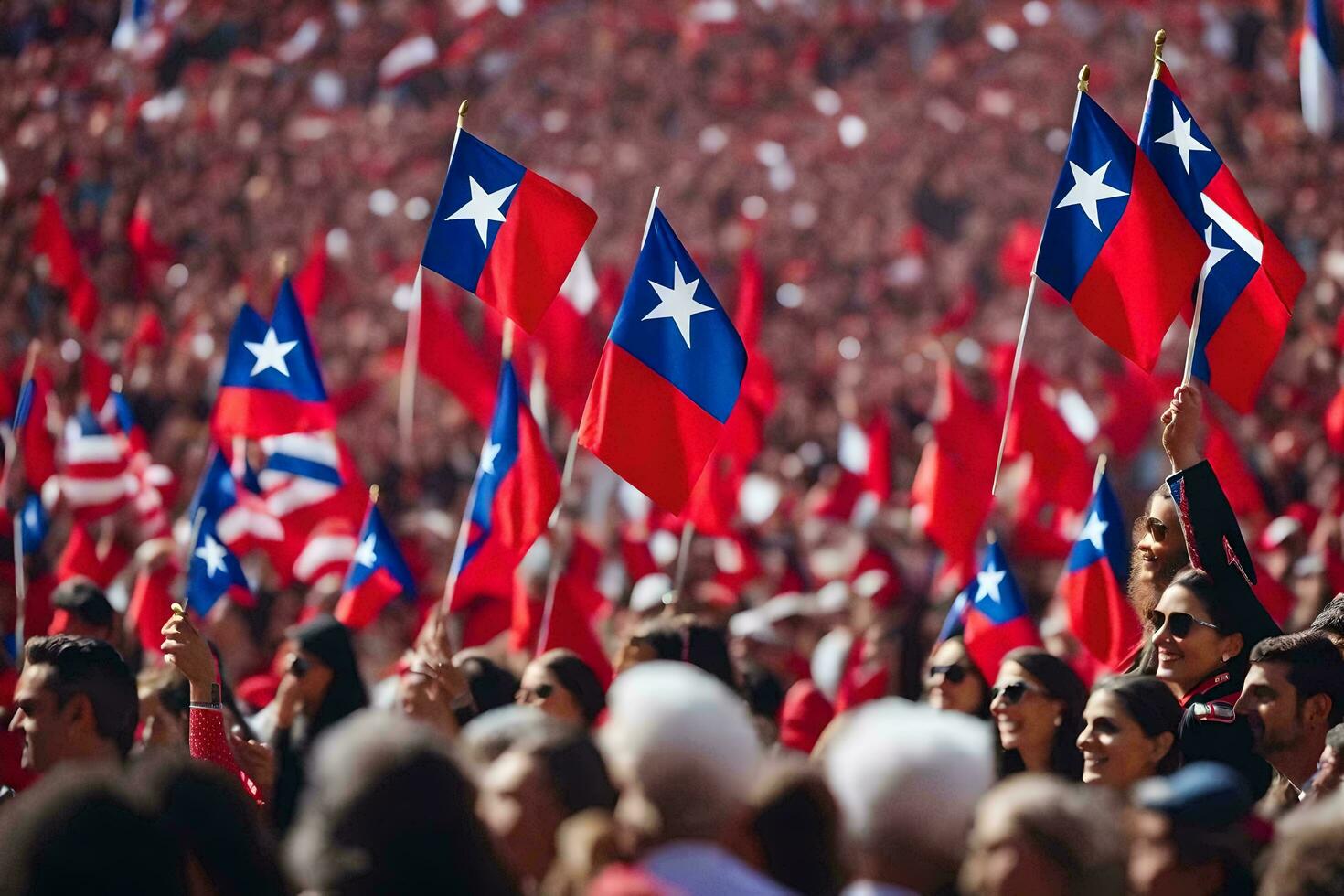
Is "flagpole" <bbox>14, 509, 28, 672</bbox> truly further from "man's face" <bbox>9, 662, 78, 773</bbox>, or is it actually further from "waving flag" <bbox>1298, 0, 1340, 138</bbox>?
"waving flag" <bbox>1298, 0, 1340, 138</bbox>

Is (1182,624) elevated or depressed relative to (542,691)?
elevated

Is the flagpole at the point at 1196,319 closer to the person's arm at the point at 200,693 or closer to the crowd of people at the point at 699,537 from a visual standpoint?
the crowd of people at the point at 699,537

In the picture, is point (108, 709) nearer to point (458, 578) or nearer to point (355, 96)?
point (458, 578)

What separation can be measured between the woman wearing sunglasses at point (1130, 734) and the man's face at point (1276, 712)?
0.23 metres

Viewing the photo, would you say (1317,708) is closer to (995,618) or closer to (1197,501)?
(1197,501)

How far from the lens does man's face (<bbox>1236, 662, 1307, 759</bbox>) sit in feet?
16.0

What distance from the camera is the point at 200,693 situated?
18.0 feet

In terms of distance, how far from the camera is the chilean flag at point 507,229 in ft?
23.2

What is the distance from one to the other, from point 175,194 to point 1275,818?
52.9ft

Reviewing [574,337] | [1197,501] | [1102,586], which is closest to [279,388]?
[574,337]

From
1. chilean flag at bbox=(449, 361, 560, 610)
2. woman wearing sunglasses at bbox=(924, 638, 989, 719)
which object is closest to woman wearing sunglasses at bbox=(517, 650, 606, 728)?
woman wearing sunglasses at bbox=(924, 638, 989, 719)

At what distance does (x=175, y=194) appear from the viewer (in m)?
18.8

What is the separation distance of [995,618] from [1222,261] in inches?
73.4

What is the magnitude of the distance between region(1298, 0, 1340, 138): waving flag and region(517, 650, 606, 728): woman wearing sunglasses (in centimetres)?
549
